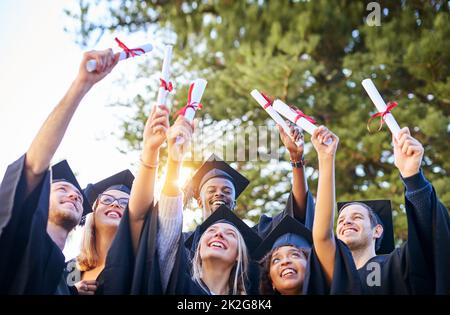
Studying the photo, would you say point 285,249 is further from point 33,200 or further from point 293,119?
point 33,200

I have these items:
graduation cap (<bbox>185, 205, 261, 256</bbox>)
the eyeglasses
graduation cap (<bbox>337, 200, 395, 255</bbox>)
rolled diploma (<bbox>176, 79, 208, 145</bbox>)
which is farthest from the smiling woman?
graduation cap (<bbox>337, 200, 395, 255</bbox>)

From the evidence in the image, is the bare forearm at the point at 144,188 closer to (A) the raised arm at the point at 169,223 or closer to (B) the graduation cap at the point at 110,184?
(A) the raised arm at the point at 169,223

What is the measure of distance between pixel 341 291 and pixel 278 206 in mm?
6908

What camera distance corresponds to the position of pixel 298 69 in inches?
377

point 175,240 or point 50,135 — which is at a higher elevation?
point 50,135

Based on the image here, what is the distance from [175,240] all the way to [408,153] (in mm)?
1291

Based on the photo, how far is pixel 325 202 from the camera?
3.61 meters

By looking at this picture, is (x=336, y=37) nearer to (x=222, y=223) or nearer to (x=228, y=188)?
(x=228, y=188)

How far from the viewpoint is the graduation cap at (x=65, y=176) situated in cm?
459

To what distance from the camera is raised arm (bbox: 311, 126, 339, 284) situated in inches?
142

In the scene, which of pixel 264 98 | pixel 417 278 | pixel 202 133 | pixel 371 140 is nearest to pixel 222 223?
pixel 264 98

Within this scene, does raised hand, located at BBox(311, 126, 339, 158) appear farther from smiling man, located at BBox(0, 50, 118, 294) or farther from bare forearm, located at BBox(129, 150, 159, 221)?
smiling man, located at BBox(0, 50, 118, 294)

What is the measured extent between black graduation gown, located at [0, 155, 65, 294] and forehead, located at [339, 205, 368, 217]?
2125mm

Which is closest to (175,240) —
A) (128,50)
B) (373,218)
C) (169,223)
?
(169,223)
